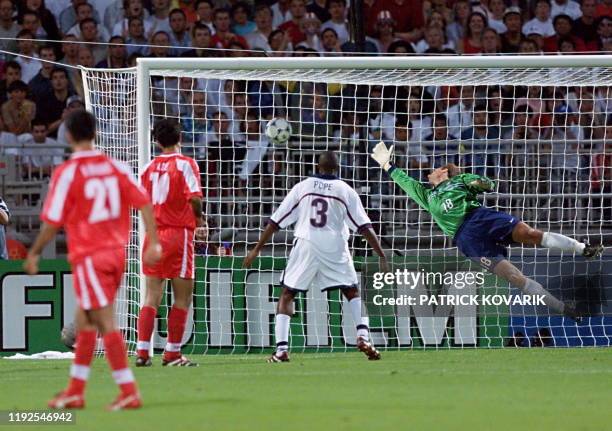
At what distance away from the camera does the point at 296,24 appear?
19.7 m

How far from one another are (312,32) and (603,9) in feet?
14.2

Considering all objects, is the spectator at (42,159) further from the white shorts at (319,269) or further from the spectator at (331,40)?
the white shorts at (319,269)

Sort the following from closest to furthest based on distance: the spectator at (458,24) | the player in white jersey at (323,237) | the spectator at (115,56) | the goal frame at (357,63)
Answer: the player in white jersey at (323,237), the goal frame at (357,63), the spectator at (115,56), the spectator at (458,24)

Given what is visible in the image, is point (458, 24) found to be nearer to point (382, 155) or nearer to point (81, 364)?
point (382, 155)

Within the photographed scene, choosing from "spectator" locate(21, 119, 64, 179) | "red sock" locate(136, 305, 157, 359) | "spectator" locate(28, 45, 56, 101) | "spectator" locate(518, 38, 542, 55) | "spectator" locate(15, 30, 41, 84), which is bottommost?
"red sock" locate(136, 305, 157, 359)

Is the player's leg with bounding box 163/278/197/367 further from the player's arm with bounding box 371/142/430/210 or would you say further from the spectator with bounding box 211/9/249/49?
the spectator with bounding box 211/9/249/49

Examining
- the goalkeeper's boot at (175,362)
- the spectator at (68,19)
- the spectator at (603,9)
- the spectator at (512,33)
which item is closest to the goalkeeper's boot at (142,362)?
the goalkeeper's boot at (175,362)

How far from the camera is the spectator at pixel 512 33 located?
1989 cm

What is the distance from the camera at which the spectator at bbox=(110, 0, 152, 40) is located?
1945 centimetres

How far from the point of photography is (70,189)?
8.33 m

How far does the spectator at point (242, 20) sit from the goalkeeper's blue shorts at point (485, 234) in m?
5.80

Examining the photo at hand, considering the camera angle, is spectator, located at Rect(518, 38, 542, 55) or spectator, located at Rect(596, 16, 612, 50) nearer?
spectator, located at Rect(518, 38, 542, 55)

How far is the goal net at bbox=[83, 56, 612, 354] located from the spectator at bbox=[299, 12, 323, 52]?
1395 millimetres

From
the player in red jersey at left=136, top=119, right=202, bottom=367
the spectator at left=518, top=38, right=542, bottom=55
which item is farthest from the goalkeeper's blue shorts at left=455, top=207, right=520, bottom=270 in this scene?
the spectator at left=518, top=38, right=542, bottom=55
